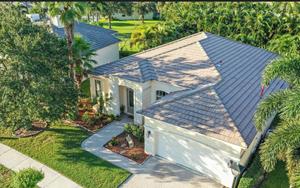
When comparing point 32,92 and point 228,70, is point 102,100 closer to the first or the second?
point 32,92

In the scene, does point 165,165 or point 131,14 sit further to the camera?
point 131,14

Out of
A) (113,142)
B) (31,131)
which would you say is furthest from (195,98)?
(31,131)

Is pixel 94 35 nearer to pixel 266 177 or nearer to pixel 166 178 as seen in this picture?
pixel 166 178

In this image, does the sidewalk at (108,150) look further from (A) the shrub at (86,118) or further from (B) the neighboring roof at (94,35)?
(B) the neighboring roof at (94,35)

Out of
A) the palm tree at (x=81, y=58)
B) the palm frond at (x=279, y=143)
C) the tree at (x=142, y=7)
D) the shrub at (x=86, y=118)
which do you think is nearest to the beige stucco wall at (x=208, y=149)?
the palm frond at (x=279, y=143)

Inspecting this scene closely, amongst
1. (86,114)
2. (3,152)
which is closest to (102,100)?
(86,114)

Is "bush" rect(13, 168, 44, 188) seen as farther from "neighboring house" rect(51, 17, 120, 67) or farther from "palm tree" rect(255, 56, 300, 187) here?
"neighboring house" rect(51, 17, 120, 67)
